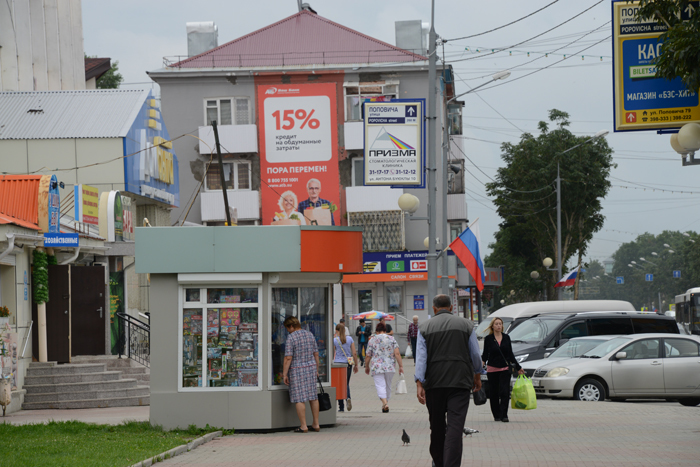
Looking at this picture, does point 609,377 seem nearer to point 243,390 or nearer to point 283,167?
point 243,390

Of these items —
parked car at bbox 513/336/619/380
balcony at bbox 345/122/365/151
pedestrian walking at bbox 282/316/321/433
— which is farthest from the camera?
balcony at bbox 345/122/365/151

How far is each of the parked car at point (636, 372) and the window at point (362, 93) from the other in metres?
25.6

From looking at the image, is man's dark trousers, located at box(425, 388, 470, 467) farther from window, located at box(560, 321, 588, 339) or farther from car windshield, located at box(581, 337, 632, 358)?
window, located at box(560, 321, 588, 339)

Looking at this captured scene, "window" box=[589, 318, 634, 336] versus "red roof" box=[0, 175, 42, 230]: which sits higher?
"red roof" box=[0, 175, 42, 230]

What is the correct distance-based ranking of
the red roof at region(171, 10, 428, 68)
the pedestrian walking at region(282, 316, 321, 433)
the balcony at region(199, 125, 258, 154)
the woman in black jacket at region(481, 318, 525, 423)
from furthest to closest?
the red roof at region(171, 10, 428, 68), the balcony at region(199, 125, 258, 154), the woman in black jacket at region(481, 318, 525, 423), the pedestrian walking at region(282, 316, 321, 433)

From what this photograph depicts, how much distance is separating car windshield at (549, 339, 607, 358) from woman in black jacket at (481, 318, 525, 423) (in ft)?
18.6

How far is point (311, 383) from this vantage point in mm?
14078

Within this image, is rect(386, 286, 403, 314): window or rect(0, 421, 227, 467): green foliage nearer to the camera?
rect(0, 421, 227, 467): green foliage

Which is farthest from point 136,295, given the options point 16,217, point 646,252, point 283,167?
point 646,252

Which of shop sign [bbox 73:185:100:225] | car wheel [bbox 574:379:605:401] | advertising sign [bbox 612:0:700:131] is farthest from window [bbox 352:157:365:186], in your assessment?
advertising sign [bbox 612:0:700:131]

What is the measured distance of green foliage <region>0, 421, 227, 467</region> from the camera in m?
10.6

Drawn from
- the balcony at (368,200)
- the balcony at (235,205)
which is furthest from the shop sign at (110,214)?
the balcony at (368,200)

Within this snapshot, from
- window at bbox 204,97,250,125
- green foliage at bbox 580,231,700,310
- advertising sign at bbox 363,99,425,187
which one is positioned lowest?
green foliage at bbox 580,231,700,310

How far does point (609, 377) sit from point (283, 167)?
2637 cm
